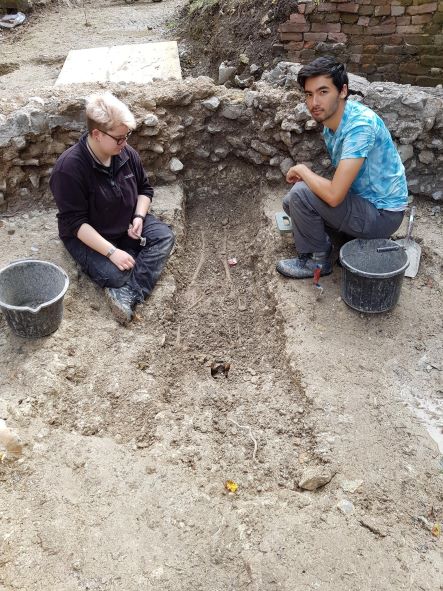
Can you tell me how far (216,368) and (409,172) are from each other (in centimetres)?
239

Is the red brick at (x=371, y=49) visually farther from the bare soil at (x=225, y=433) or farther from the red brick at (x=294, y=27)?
the bare soil at (x=225, y=433)

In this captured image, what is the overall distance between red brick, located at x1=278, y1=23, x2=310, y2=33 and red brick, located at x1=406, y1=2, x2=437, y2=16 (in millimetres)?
1088

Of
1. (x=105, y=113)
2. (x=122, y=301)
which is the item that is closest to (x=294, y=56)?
(x=105, y=113)

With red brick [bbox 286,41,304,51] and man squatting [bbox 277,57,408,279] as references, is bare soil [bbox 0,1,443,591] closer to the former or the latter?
man squatting [bbox 277,57,408,279]

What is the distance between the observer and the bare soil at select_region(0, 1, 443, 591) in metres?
2.26

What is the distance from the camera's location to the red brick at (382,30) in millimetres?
5812

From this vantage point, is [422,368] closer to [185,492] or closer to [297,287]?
[297,287]

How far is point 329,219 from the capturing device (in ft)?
12.0

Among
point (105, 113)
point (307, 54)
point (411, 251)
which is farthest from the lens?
point (307, 54)

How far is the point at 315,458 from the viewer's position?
2.77 meters

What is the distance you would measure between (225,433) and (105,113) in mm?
2010

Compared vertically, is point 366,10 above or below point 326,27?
above

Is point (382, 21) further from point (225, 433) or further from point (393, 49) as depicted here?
point (225, 433)

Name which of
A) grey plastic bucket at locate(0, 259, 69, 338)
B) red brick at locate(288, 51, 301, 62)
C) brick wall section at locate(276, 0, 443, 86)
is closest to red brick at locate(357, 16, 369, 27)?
brick wall section at locate(276, 0, 443, 86)
